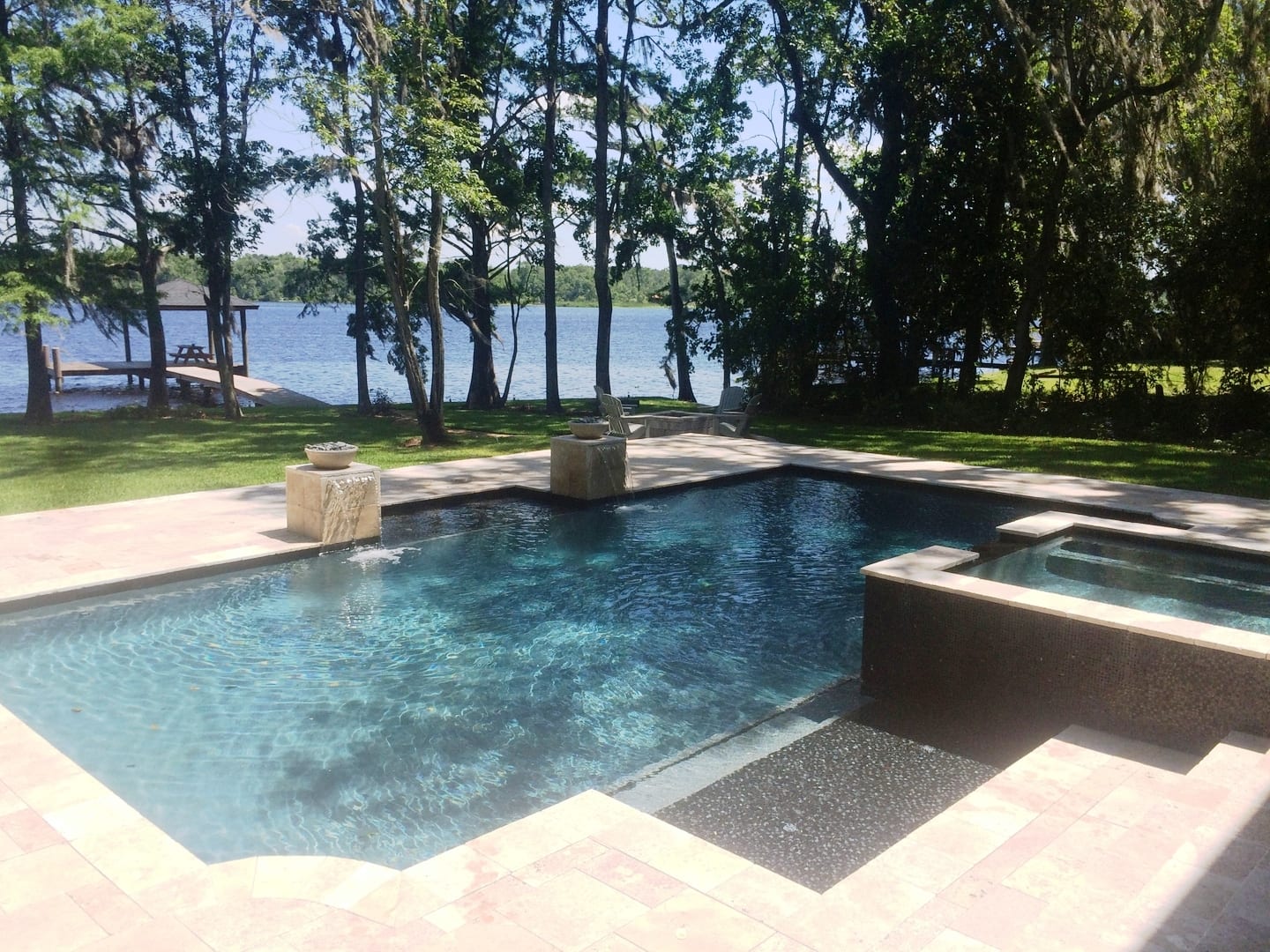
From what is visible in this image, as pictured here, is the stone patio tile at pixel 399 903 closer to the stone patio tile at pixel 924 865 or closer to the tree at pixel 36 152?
the stone patio tile at pixel 924 865

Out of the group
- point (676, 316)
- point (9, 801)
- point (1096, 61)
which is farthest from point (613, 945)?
point (676, 316)

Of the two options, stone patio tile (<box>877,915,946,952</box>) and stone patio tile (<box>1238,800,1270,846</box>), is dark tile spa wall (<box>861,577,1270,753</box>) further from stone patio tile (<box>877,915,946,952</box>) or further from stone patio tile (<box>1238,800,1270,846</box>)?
stone patio tile (<box>877,915,946,952</box>)

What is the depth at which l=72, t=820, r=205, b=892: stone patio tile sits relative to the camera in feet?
10.2

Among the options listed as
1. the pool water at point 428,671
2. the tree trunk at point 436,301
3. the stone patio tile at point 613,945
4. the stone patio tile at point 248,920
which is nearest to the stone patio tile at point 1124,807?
the pool water at point 428,671

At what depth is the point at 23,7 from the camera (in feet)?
49.8

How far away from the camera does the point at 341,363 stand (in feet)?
191

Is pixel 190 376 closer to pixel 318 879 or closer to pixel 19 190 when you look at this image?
pixel 19 190

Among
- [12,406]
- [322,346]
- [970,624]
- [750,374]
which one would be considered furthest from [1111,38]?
[322,346]

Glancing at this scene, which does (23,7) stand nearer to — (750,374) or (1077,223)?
(750,374)

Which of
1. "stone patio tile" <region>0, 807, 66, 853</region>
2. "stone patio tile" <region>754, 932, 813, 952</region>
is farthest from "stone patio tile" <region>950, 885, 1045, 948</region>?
"stone patio tile" <region>0, 807, 66, 853</region>

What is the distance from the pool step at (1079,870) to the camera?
9.02 feet

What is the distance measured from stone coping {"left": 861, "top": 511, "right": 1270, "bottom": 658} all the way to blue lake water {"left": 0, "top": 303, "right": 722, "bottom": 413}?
13.8 meters

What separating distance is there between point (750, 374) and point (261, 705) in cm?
1450

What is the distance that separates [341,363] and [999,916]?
59137 millimetres
